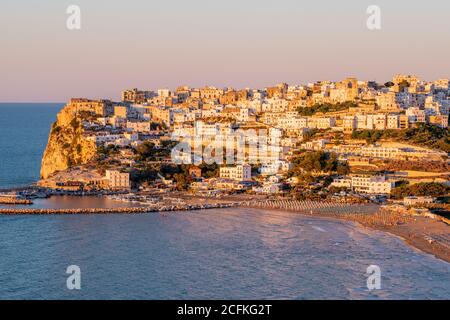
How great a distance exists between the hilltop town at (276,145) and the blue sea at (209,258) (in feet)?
13.5

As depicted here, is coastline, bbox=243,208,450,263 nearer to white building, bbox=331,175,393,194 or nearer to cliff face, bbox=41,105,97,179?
white building, bbox=331,175,393,194

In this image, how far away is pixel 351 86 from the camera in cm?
3350

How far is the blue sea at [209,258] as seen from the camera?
37.2 ft

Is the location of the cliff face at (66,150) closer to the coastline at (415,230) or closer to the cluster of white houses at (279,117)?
the cluster of white houses at (279,117)

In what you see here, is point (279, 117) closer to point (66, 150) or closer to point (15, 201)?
point (66, 150)

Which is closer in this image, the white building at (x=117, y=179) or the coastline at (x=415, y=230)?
the coastline at (x=415, y=230)

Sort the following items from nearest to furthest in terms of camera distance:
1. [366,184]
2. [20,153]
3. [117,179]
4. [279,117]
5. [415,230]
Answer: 1. [415,230]
2. [366,184]
3. [117,179]
4. [279,117]
5. [20,153]

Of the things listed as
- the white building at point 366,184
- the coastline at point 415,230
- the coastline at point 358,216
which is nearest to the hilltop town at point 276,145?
the white building at point 366,184

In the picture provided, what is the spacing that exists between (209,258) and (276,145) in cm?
1482

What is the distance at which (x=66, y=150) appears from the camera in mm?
Answer: 28281

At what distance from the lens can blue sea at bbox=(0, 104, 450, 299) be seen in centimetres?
1134

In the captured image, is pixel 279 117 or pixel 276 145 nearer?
pixel 276 145

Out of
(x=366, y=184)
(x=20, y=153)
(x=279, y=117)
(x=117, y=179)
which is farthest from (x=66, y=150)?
(x=366, y=184)
